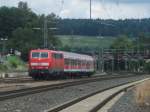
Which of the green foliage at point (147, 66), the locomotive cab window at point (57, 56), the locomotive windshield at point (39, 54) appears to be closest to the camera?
the locomotive windshield at point (39, 54)

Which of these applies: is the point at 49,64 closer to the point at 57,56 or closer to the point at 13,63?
the point at 57,56

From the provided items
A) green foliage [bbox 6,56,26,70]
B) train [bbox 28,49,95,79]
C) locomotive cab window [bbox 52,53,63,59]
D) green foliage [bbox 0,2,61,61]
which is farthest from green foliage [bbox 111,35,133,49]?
locomotive cab window [bbox 52,53,63,59]

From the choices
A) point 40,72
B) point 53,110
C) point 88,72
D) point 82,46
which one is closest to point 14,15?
point 82,46

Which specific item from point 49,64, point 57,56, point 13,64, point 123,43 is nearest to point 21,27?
point 123,43

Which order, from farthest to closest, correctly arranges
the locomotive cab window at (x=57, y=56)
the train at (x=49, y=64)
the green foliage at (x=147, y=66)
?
the green foliage at (x=147, y=66) → the locomotive cab window at (x=57, y=56) → the train at (x=49, y=64)

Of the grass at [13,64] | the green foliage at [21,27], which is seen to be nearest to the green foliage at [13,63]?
the grass at [13,64]

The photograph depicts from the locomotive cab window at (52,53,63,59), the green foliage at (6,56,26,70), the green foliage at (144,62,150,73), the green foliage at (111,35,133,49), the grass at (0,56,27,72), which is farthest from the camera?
the green foliage at (144,62,150,73)

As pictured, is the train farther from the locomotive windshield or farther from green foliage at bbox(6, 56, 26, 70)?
green foliage at bbox(6, 56, 26, 70)

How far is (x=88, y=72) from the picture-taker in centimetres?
8138

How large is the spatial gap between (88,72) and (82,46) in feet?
287

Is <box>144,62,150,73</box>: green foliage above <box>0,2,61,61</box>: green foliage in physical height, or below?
below

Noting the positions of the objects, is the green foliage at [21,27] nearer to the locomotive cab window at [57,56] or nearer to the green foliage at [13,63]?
the green foliage at [13,63]

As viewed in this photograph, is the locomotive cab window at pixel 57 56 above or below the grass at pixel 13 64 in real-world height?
above

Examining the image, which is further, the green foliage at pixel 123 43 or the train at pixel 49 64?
the green foliage at pixel 123 43
